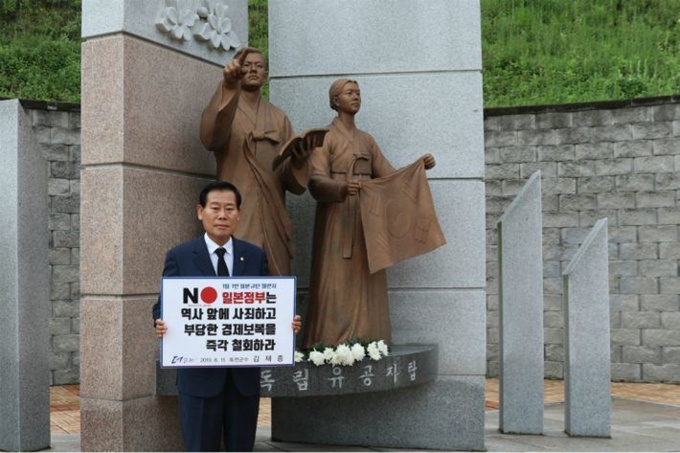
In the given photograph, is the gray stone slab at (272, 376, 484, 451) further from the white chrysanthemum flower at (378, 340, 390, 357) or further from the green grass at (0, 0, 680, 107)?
the green grass at (0, 0, 680, 107)

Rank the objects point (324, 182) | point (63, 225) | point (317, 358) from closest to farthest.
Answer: point (317, 358) < point (324, 182) < point (63, 225)

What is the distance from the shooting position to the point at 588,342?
23.3 feet

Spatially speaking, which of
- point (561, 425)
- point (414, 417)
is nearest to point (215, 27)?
point (414, 417)

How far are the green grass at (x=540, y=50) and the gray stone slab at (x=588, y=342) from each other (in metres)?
5.39

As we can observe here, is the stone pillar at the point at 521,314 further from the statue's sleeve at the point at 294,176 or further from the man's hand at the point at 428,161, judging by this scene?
the statue's sleeve at the point at 294,176

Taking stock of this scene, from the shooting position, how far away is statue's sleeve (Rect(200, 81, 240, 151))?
5.57 metres

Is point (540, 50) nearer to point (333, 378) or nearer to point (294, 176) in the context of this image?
point (294, 176)

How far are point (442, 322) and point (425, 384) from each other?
0.45m

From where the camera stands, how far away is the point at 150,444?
5594 mm

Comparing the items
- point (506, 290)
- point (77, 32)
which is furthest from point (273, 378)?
point (77, 32)

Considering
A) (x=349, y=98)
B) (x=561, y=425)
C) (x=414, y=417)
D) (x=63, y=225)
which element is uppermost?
(x=349, y=98)

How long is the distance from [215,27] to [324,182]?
1.41 m

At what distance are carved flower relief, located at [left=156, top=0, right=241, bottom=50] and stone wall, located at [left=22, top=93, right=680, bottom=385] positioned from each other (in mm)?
4030

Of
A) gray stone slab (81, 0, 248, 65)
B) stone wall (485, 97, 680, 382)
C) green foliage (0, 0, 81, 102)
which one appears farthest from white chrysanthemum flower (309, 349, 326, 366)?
green foliage (0, 0, 81, 102)
